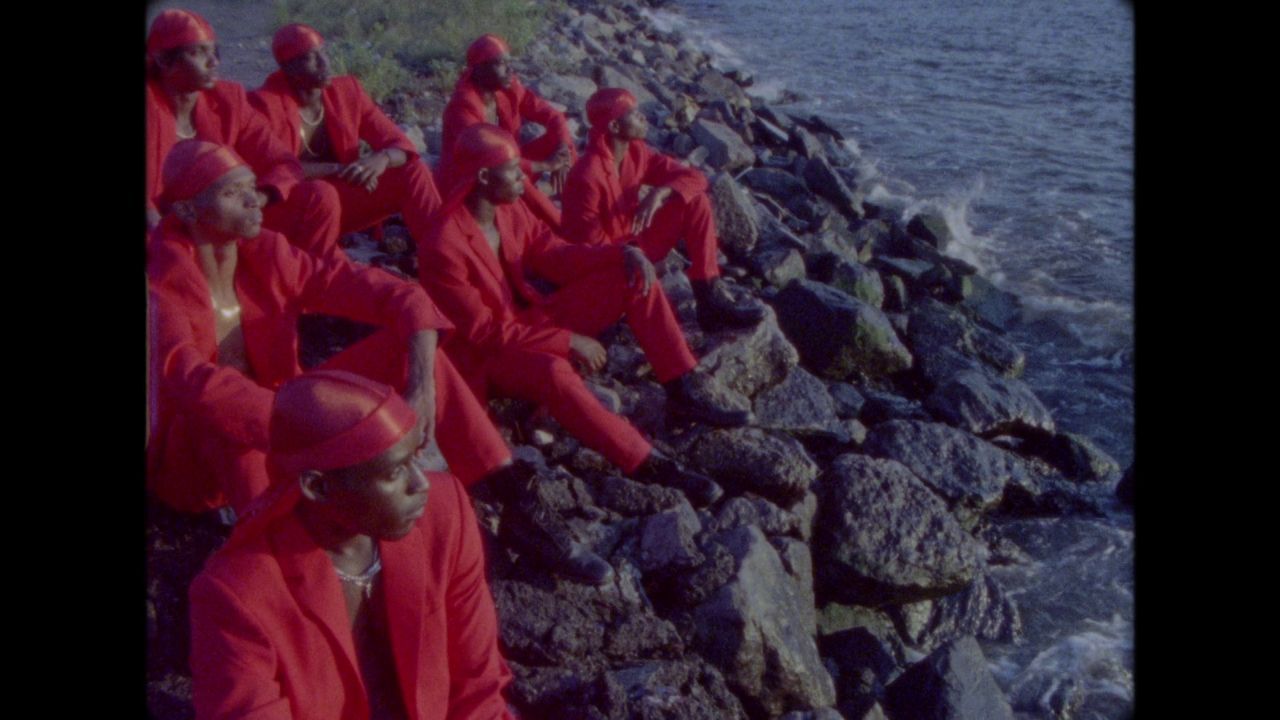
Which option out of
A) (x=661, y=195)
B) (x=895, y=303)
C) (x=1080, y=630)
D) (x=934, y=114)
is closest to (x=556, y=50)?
(x=934, y=114)

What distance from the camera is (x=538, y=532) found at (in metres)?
4.47

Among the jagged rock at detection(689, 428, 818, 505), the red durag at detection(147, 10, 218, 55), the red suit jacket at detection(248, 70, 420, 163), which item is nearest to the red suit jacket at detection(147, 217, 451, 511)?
the red durag at detection(147, 10, 218, 55)

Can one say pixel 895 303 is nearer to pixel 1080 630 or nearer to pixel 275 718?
pixel 1080 630

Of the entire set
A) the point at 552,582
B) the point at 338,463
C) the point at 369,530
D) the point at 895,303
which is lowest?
the point at 895,303

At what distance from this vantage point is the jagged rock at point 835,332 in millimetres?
7957

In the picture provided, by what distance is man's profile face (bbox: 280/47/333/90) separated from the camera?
6605mm

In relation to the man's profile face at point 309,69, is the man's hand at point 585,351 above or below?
below

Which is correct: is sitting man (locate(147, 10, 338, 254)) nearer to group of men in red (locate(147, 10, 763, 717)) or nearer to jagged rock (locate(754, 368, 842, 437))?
group of men in red (locate(147, 10, 763, 717))

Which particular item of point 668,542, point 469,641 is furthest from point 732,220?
point 469,641

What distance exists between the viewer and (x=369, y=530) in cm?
288

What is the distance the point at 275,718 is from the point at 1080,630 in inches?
194

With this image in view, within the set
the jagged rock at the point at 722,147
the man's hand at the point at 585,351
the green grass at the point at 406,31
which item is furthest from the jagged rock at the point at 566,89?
the man's hand at the point at 585,351

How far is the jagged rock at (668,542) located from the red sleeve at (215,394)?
1.78m

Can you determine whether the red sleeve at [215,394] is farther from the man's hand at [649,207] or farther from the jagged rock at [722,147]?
the jagged rock at [722,147]
